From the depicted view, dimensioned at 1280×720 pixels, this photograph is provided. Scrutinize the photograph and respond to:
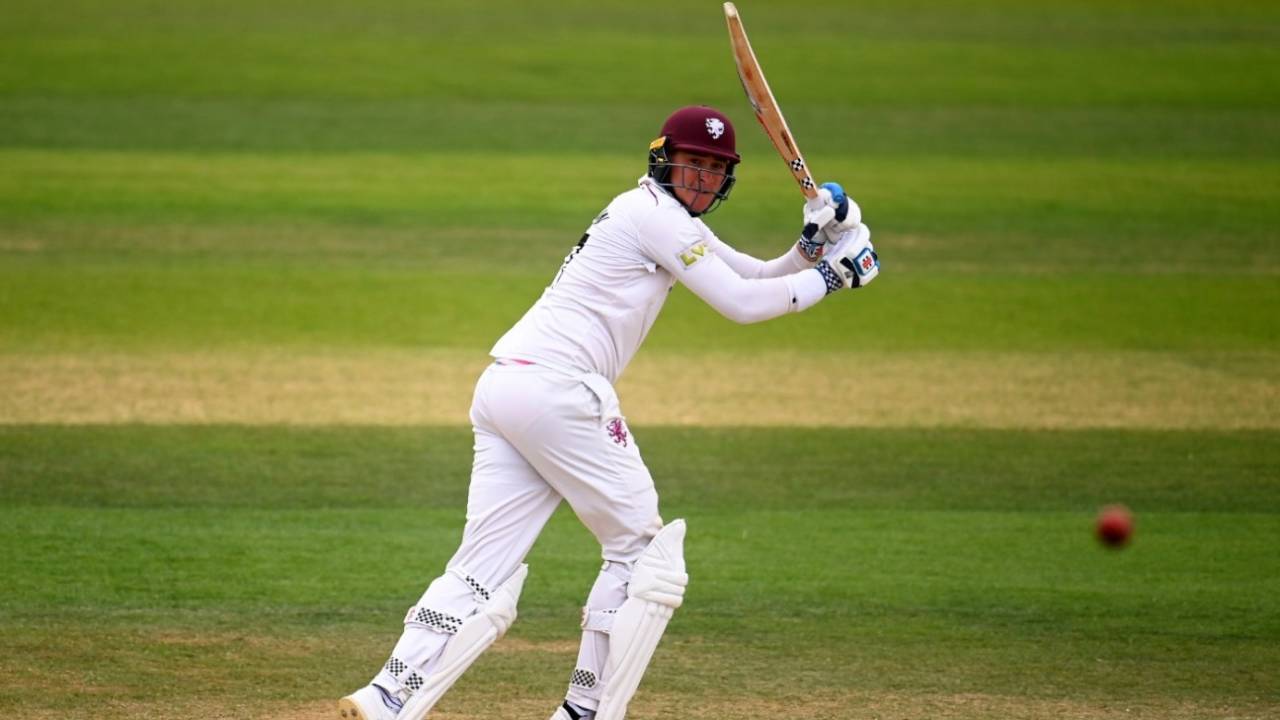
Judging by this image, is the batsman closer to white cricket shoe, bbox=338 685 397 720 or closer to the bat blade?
white cricket shoe, bbox=338 685 397 720

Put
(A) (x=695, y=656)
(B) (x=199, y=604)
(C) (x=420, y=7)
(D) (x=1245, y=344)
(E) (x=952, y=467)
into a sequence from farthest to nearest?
(C) (x=420, y=7) < (D) (x=1245, y=344) < (E) (x=952, y=467) < (B) (x=199, y=604) < (A) (x=695, y=656)

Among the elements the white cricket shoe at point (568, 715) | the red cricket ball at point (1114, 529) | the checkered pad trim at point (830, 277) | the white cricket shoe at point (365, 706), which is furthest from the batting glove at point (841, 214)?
the white cricket shoe at point (365, 706)

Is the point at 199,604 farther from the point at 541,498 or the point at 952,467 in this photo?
the point at 952,467

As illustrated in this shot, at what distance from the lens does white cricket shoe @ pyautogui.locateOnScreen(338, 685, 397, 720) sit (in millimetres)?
5664

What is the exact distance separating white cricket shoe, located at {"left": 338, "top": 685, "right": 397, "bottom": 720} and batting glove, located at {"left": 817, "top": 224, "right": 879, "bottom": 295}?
6.62 ft

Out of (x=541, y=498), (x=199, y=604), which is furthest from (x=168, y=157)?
(x=541, y=498)

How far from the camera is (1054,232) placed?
1889 cm

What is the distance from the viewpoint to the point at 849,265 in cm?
625

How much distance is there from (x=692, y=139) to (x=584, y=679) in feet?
6.07

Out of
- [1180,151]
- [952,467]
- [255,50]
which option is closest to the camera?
[952,467]

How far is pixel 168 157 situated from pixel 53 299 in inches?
255

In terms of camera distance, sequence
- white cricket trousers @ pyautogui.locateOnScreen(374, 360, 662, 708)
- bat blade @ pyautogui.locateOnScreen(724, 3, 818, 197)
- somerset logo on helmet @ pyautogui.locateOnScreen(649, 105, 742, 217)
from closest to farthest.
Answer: white cricket trousers @ pyautogui.locateOnScreen(374, 360, 662, 708)
somerset logo on helmet @ pyautogui.locateOnScreen(649, 105, 742, 217)
bat blade @ pyautogui.locateOnScreen(724, 3, 818, 197)

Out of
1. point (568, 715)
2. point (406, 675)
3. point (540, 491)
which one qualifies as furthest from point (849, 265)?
point (406, 675)

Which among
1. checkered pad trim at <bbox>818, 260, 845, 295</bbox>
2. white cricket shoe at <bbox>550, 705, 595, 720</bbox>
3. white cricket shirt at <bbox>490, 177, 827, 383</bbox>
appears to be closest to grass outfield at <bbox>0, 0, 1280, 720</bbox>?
white cricket shoe at <bbox>550, 705, 595, 720</bbox>
